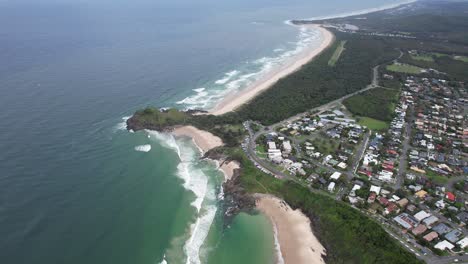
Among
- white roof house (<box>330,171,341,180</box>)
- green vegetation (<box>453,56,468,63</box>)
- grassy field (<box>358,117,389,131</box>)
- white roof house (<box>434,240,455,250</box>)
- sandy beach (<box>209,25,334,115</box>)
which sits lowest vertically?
white roof house (<box>434,240,455,250</box>)

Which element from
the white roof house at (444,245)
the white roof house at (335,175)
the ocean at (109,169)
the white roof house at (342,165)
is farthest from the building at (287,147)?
the white roof house at (444,245)

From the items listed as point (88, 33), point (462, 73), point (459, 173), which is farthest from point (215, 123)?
point (88, 33)

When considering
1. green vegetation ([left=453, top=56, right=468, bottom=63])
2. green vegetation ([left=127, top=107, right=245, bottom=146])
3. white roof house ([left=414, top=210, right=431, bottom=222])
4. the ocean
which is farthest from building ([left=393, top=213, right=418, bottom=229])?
green vegetation ([left=453, top=56, right=468, bottom=63])

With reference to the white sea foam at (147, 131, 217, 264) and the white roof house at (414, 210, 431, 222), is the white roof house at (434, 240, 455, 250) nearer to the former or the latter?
the white roof house at (414, 210, 431, 222)

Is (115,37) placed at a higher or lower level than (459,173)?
higher

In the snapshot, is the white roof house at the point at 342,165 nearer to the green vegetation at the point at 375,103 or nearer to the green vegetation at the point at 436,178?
the green vegetation at the point at 436,178

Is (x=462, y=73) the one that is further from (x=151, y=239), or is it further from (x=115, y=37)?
(x=115, y=37)
